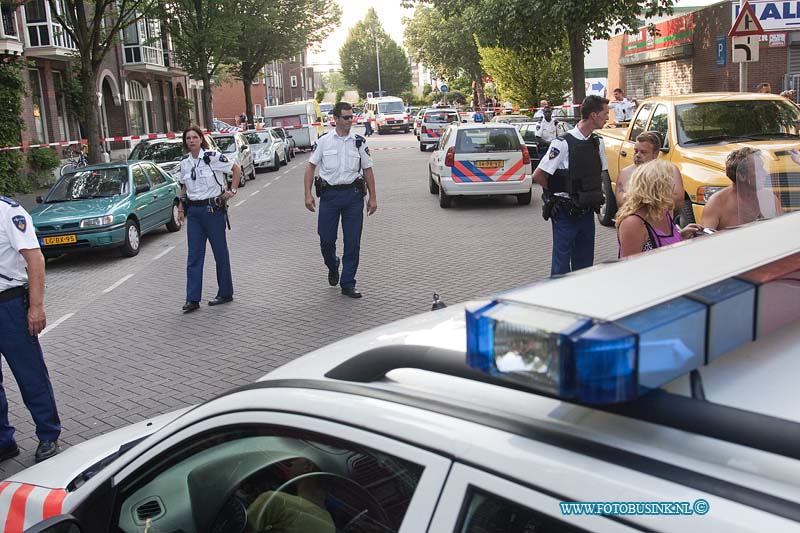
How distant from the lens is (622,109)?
2292 cm

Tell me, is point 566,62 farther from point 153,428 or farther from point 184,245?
point 153,428

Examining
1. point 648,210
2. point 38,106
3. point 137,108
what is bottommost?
point 648,210

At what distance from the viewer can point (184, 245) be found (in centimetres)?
1377

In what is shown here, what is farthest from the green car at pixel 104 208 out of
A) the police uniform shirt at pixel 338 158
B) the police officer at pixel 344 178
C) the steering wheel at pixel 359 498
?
the steering wheel at pixel 359 498

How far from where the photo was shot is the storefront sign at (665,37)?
29.5 metres

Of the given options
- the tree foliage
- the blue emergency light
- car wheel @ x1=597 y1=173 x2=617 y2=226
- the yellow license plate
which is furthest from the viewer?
the tree foliage

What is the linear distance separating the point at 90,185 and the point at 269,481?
40.9 feet

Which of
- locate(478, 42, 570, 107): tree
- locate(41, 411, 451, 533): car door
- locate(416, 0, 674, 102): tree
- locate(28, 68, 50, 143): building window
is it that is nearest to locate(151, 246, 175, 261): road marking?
locate(41, 411, 451, 533): car door

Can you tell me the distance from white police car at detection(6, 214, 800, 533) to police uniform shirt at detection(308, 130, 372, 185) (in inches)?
264

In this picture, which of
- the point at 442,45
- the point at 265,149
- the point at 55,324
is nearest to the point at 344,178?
the point at 55,324

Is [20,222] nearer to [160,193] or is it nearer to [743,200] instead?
[743,200]

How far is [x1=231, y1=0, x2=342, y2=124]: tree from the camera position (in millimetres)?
44750

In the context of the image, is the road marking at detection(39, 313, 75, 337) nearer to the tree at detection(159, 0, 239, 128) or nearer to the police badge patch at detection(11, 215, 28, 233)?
the police badge patch at detection(11, 215, 28, 233)

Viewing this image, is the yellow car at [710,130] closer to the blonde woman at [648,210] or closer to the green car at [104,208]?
the blonde woman at [648,210]
